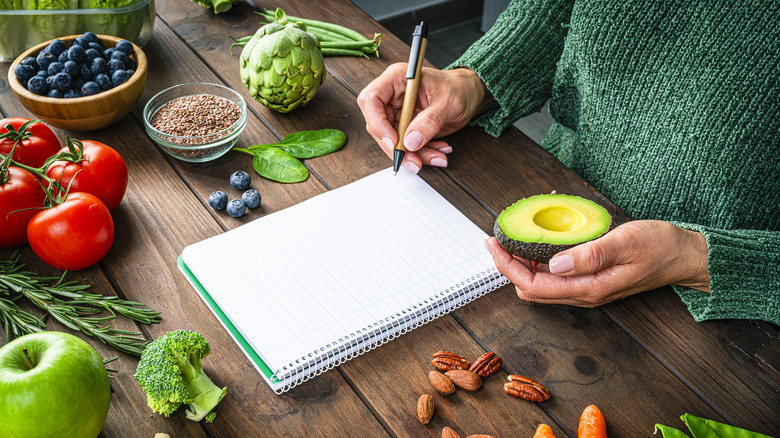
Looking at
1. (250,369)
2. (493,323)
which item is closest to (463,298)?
(493,323)

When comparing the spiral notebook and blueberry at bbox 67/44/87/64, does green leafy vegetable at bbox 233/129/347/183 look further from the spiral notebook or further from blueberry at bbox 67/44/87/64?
blueberry at bbox 67/44/87/64

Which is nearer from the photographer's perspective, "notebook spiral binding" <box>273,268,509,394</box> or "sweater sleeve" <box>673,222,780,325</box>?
"notebook spiral binding" <box>273,268,509,394</box>

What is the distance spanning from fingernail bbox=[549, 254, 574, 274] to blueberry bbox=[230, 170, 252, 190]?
2.26 feet

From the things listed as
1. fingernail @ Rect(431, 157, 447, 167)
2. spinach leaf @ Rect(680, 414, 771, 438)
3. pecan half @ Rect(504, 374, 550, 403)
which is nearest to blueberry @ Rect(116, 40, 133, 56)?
fingernail @ Rect(431, 157, 447, 167)

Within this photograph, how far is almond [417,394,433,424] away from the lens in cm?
93

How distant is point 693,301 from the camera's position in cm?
112

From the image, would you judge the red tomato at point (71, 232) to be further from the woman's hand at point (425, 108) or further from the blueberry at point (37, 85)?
the woman's hand at point (425, 108)

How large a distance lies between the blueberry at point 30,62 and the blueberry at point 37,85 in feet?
0.16

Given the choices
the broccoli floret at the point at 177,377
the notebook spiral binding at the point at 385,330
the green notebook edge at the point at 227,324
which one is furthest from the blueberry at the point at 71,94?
the notebook spiral binding at the point at 385,330

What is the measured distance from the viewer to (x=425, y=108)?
1.49 m

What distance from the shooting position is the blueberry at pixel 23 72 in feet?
4.62

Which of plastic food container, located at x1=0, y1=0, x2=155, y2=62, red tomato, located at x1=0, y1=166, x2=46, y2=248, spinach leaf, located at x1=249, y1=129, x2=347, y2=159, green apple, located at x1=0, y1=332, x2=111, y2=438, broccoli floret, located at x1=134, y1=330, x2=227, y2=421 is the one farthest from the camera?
plastic food container, located at x1=0, y1=0, x2=155, y2=62

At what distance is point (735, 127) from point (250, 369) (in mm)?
1037

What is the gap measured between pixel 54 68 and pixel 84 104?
4.9 inches
